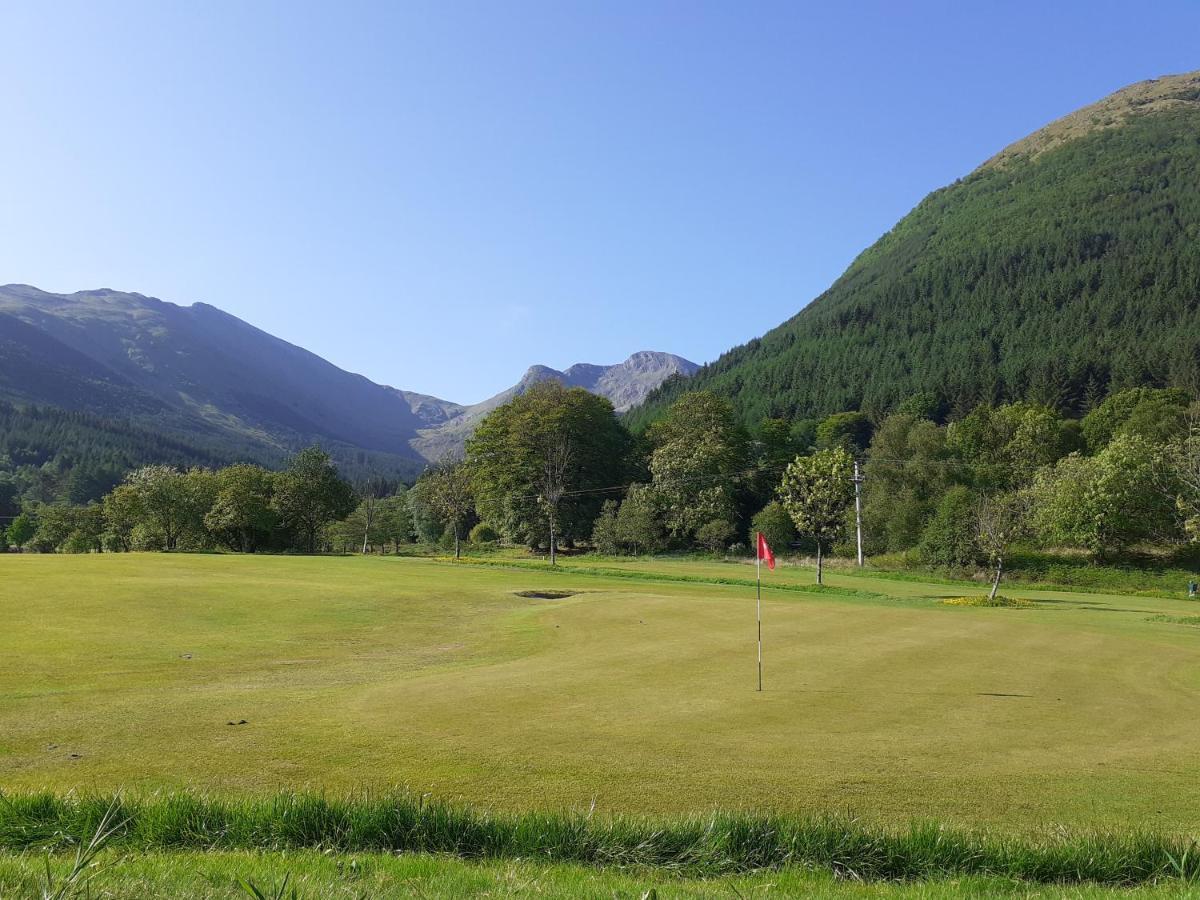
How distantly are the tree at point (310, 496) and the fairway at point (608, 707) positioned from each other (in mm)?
66745

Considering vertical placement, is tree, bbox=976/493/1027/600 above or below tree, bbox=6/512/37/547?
above

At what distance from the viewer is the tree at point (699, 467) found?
86562 millimetres

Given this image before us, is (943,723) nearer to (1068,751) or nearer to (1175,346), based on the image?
(1068,751)

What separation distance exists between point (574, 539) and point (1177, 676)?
260 feet

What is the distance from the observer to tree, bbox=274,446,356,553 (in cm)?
9569

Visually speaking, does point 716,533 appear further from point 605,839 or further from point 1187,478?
point 605,839

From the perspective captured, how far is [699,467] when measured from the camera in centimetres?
8831

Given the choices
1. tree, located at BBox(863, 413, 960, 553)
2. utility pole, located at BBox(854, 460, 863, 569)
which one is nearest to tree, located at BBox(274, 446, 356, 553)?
utility pole, located at BBox(854, 460, 863, 569)

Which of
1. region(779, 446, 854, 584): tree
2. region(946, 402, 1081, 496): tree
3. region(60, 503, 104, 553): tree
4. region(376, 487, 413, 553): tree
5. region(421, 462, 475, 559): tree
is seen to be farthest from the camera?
region(376, 487, 413, 553): tree

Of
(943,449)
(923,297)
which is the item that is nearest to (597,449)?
(943,449)

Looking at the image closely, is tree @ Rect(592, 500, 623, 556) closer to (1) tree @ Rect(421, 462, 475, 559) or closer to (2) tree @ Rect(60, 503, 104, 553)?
(1) tree @ Rect(421, 462, 475, 559)

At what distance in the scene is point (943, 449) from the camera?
8644 cm

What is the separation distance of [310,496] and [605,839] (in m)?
97.1

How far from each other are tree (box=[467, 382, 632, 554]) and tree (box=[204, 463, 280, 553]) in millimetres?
25834
